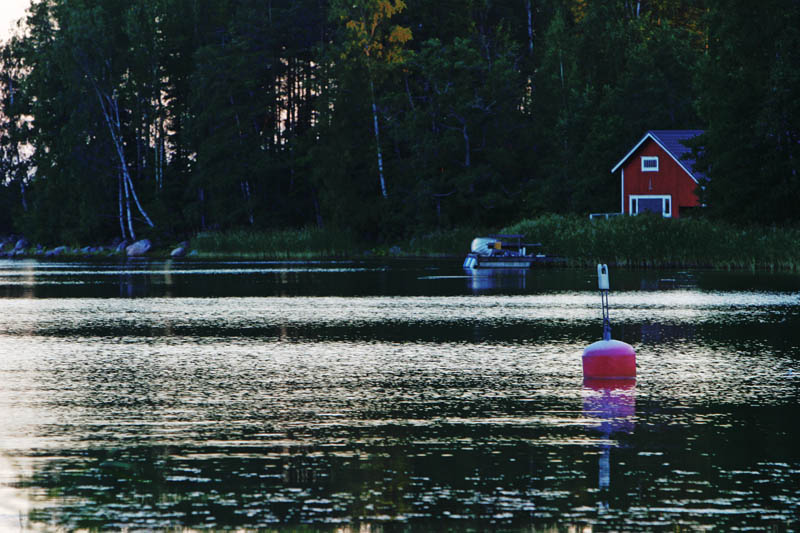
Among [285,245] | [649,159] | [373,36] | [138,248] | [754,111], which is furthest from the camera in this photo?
[138,248]

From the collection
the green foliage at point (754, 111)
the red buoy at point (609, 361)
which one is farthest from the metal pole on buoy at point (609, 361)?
the green foliage at point (754, 111)

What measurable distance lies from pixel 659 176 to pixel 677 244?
20.4m

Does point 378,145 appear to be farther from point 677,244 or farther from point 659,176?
point 677,244

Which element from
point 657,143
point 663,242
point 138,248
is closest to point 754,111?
point 663,242

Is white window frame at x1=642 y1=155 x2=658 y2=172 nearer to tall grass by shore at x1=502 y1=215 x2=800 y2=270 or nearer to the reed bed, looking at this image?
tall grass by shore at x1=502 y1=215 x2=800 y2=270

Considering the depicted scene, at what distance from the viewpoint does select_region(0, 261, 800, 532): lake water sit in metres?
8.38

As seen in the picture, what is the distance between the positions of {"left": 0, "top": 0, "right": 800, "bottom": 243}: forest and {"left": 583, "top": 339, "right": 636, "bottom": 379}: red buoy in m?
52.3

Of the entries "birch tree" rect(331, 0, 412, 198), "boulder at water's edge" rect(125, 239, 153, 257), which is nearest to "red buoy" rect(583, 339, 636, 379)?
"birch tree" rect(331, 0, 412, 198)

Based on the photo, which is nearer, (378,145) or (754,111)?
(754,111)

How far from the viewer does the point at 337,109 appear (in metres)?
88.1

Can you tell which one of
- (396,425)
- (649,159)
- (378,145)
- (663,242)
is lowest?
(396,425)

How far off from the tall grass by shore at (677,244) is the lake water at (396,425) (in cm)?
2730

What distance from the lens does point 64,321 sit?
2681cm

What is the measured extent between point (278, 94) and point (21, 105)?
27662 millimetres
